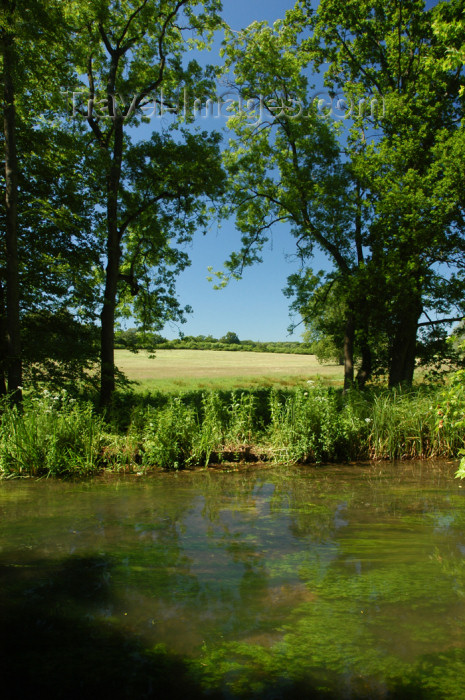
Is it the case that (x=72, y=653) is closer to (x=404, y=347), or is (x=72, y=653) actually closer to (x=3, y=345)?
(x=3, y=345)

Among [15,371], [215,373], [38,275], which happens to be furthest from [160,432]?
[215,373]

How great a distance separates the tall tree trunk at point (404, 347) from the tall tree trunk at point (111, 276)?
10694mm

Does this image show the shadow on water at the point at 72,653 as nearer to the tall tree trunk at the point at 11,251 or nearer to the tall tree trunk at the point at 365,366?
the tall tree trunk at the point at 11,251

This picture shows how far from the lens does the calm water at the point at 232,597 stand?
255 centimetres

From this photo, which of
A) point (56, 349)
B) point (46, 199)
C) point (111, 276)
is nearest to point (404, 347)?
point (111, 276)

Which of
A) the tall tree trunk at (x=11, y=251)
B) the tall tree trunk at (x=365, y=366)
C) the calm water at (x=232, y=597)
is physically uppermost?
the tall tree trunk at (x=11, y=251)

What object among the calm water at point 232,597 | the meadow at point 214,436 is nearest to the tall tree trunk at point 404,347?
the meadow at point 214,436

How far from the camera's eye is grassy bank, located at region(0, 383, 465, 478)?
770 cm

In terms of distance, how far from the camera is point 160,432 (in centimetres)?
821

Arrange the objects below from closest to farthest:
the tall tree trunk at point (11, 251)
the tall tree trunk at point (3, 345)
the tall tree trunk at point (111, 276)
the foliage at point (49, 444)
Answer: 1. the foliage at point (49, 444)
2. the tall tree trunk at point (11, 251)
3. the tall tree trunk at point (3, 345)
4. the tall tree trunk at point (111, 276)

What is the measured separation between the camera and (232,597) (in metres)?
3.41

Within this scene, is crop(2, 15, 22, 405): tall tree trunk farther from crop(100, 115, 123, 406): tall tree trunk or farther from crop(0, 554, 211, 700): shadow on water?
crop(0, 554, 211, 700): shadow on water

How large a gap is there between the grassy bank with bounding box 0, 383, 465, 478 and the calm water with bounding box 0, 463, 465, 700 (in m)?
1.62

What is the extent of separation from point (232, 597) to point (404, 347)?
16.5 meters
